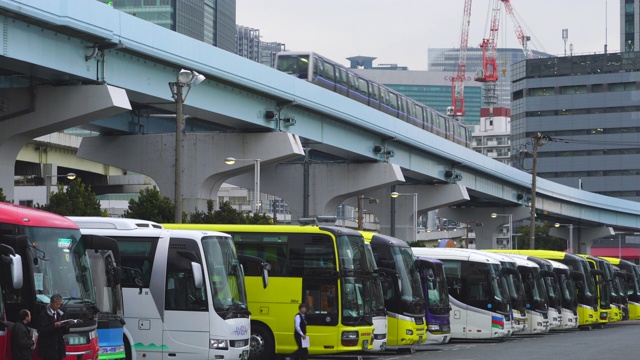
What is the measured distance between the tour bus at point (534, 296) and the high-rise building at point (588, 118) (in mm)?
125643

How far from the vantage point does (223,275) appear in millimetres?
22719

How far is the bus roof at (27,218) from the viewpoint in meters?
17.3

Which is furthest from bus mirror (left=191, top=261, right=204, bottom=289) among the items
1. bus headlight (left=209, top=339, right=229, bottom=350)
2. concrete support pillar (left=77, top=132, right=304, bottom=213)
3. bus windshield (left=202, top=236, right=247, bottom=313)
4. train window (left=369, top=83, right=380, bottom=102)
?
train window (left=369, top=83, right=380, bottom=102)

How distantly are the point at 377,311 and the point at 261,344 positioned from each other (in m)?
3.03

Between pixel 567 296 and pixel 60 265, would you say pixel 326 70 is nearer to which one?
pixel 567 296

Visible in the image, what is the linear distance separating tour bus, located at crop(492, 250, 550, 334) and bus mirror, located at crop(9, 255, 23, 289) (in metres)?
27.2

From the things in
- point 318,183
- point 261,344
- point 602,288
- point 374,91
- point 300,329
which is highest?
point 374,91

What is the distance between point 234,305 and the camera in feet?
74.9

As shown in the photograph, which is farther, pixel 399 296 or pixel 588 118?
pixel 588 118

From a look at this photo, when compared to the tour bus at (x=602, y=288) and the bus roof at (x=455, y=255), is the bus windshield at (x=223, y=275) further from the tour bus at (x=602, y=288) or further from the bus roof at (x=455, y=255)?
the tour bus at (x=602, y=288)

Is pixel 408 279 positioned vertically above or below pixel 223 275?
below

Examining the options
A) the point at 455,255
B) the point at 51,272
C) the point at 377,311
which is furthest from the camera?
the point at 455,255

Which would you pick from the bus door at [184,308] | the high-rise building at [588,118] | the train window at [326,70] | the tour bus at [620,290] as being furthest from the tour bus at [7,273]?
the high-rise building at [588,118]

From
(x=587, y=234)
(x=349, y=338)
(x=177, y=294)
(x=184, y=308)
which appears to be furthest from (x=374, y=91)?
(x=587, y=234)
